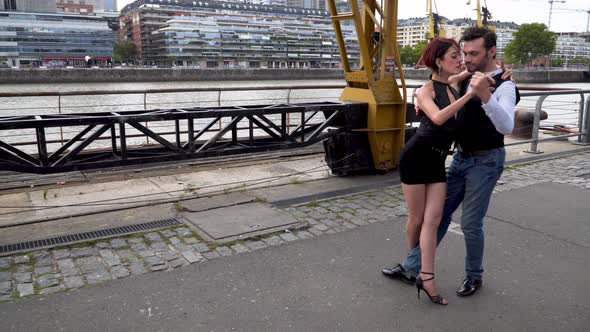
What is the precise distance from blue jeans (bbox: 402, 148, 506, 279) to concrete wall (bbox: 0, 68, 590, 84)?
197ft

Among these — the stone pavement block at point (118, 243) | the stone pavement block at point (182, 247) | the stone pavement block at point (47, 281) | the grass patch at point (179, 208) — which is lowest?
the stone pavement block at point (182, 247)

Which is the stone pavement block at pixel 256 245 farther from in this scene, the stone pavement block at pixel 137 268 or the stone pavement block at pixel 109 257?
the stone pavement block at pixel 109 257

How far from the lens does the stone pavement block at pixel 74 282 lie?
11.7ft

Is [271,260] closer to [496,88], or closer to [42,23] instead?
[496,88]

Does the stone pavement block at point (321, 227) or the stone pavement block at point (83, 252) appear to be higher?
the stone pavement block at point (83, 252)

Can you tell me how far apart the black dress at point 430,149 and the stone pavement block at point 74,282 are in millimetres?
2545

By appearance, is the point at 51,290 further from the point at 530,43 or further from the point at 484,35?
the point at 530,43

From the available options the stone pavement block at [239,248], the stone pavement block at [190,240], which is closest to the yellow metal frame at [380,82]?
the stone pavement block at [239,248]

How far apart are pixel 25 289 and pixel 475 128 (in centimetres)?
342

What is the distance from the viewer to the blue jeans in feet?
10.5

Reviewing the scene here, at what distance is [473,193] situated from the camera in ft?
10.6

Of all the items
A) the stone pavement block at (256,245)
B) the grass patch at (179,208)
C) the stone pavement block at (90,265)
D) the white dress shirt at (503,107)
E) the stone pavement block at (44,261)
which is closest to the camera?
the white dress shirt at (503,107)

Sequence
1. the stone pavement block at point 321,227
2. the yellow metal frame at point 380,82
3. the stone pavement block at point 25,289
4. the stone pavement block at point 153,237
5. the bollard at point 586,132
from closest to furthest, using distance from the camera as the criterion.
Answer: the stone pavement block at point 25,289
the stone pavement block at point 153,237
the stone pavement block at point 321,227
the yellow metal frame at point 380,82
the bollard at point 586,132

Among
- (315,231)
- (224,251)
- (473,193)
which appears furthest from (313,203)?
(473,193)
